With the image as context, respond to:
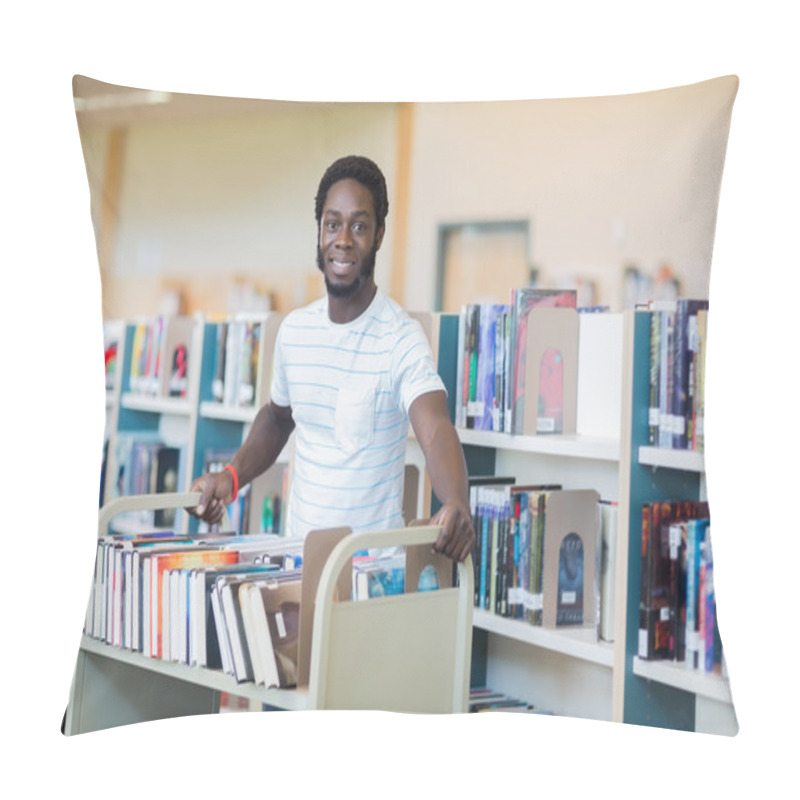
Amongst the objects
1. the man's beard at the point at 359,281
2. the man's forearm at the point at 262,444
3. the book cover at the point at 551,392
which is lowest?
the man's forearm at the point at 262,444

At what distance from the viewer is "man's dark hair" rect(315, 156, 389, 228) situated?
2.11 metres

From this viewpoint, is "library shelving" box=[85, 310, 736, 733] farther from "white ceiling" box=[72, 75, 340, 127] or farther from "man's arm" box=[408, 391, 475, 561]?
"white ceiling" box=[72, 75, 340, 127]

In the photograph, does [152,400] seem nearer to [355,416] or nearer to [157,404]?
[157,404]

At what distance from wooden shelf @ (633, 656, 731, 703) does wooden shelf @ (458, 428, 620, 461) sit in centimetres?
35

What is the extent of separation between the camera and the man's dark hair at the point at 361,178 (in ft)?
6.91

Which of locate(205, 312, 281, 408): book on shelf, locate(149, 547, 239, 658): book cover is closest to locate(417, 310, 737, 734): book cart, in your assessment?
locate(205, 312, 281, 408): book on shelf

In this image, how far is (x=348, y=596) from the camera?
2021 millimetres

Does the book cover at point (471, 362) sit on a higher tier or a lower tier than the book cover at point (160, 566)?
higher

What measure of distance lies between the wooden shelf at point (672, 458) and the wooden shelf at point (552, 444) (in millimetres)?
47

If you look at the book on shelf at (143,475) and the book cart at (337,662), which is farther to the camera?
the book on shelf at (143,475)

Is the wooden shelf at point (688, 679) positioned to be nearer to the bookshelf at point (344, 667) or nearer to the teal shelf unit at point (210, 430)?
the bookshelf at point (344, 667)

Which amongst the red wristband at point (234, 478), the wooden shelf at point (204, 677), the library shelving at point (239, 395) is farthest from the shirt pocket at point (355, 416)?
the wooden shelf at point (204, 677)

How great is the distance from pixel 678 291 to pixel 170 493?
92 centimetres

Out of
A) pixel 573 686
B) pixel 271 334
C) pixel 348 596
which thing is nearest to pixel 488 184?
pixel 271 334
